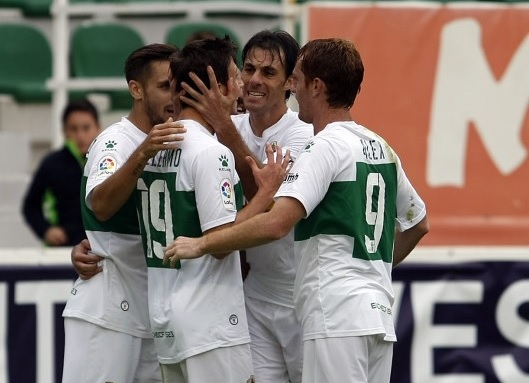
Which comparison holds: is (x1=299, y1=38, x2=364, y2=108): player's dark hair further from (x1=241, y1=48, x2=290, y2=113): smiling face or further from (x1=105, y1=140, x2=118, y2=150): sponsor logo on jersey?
(x1=105, y1=140, x2=118, y2=150): sponsor logo on jersey

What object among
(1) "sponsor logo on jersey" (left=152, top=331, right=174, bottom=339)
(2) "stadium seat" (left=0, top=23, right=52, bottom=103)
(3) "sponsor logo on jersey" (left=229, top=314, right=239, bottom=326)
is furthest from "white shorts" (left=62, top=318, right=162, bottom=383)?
(2) "stadium seat" (left=0, top=23, right=52, bottom=103)

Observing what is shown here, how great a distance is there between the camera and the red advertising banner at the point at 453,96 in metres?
9.49

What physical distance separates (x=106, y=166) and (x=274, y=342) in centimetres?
126

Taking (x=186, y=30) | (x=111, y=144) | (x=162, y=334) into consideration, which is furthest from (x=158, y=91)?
(x=186, y=30)

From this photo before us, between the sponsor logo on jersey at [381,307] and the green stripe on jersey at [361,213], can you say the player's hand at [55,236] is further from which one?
the sponsor logo on jersey at [381,307]

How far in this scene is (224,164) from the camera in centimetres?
550

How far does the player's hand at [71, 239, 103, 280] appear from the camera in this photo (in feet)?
19.7

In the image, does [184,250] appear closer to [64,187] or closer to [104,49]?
[64,187]

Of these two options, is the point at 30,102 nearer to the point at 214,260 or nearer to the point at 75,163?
the point at 75,163

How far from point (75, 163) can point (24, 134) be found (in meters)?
1.97

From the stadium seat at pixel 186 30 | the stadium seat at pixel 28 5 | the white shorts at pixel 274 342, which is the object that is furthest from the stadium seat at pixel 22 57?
the white shorts at pixel 274 342

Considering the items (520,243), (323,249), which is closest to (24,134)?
(520,243)

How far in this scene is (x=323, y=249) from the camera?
554 centimetres

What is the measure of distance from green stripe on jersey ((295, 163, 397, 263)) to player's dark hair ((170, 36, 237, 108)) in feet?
2.24
